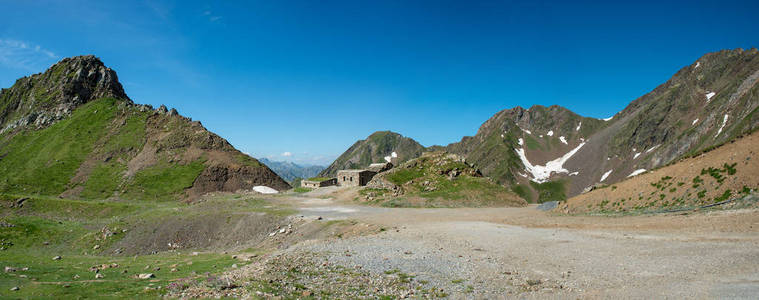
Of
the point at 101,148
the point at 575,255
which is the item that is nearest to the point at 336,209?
the point at 575,255

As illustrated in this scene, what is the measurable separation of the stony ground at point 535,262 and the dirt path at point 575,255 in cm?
4

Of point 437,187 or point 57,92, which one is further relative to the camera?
point 57,92

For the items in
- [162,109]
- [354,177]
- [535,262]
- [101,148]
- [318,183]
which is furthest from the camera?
[162,109]

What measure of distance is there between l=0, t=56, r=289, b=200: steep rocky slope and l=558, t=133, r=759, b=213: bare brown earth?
5777 centimetres

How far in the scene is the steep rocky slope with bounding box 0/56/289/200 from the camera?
214ft

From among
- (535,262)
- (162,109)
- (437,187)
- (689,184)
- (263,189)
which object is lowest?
(535,262)

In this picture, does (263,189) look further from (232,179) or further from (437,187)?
(437,187)

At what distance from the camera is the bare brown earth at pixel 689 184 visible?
72.0 ft

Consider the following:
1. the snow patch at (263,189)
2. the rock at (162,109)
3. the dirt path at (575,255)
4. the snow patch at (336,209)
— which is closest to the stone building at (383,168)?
the snow patch at (336,209)

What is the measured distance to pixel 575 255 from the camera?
55.2ft

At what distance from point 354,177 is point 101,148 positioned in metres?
61.4

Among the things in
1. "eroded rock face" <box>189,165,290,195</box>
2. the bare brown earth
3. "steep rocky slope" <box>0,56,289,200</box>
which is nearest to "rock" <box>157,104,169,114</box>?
"steep rocky slope" <box>0,56,289,200</box>

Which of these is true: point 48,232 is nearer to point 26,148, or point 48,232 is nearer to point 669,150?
point 26,148

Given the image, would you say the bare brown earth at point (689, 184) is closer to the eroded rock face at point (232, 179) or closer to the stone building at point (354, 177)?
the stone building at point (354, 177)
